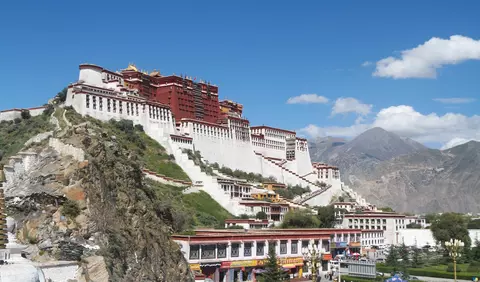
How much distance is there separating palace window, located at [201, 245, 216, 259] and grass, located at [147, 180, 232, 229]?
11.0 meters

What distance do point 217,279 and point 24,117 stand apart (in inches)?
1515

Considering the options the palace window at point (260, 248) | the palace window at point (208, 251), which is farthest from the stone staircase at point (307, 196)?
the palace window at point (208, 251)

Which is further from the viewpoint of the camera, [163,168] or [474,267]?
[163,168]

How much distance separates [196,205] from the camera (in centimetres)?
5812

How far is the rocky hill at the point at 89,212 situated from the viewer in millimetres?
22188

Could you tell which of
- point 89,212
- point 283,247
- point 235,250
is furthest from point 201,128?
point 89,212

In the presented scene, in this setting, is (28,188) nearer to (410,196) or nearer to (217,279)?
(217,279)

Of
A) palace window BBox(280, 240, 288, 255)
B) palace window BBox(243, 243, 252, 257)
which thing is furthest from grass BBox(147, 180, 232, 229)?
palace window BBox(243, 243, 252, 257)

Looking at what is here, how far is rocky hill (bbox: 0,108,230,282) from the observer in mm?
22188

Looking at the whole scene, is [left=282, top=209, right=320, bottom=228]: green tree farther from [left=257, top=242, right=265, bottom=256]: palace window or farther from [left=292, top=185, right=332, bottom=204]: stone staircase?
[left=257, top=242, right=265, bottom=256]: palace window

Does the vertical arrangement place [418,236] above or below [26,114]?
below

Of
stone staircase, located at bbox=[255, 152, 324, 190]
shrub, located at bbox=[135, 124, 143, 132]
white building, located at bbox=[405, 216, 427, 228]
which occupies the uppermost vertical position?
shrub, located at bbox=[135, 124, 143, 132]

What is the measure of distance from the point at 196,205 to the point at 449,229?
2967 cm

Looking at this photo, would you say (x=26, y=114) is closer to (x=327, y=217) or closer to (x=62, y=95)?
(x=62, y=95)
